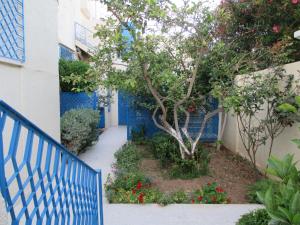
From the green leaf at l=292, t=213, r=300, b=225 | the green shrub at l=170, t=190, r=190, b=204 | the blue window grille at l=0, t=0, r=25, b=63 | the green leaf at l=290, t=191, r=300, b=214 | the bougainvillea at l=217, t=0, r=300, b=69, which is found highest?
the bougainvillea at l=217, t=0, r=300, b=69

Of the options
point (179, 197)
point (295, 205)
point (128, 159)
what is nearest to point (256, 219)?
point (295, 205)

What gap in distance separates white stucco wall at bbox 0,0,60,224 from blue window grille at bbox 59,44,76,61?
4.71 m

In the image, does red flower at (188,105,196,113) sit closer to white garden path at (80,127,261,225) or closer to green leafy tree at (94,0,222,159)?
green leafy tree at (94,0,222,159)

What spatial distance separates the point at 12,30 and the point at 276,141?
514cm

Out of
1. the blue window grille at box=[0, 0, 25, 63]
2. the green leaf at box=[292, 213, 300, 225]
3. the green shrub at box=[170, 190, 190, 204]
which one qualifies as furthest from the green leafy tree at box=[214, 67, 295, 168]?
the blue window grille at box=[0, 0, 25, 63]

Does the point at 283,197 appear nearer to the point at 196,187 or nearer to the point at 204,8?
the point at 196,187

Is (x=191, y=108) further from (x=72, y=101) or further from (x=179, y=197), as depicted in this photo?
(x=72, y=101)

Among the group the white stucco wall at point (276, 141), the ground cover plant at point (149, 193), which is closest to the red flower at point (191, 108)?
the white stucco wall at point (276, 141)

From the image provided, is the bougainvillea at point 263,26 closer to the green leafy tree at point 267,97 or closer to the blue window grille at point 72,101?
the green leafy tree at point 267,97

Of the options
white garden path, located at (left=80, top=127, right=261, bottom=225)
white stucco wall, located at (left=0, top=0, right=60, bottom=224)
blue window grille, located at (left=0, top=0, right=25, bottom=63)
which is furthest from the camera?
white stucco wall, located at (left=0, top=0, right=60, bottom=224)

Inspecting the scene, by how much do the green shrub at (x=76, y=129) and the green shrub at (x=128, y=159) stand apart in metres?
1.08

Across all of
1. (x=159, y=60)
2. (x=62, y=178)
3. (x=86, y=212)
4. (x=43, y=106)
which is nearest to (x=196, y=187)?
(x=159, y=60)

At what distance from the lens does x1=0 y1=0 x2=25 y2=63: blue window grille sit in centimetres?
382

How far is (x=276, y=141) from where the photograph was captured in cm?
555
